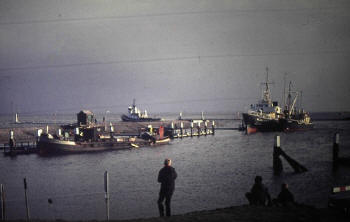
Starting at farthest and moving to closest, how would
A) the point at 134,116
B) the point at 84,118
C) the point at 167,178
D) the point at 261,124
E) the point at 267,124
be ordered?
the point at 134,116
the point at 261,124
the point at 267,124
the point at 84,118
the point at 167,178

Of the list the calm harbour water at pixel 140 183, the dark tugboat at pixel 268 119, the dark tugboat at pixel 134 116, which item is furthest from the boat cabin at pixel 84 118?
the dark tugboat at pixel 134 116

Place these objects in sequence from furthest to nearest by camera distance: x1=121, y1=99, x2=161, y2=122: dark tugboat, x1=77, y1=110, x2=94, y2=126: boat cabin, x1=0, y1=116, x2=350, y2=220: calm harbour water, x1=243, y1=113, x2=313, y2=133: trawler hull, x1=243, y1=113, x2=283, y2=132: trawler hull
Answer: x1=121, y1=99, x2=161, y2=122: dark tugboat
x1=243, y1=113, x2=283, y2=132: trawler hull
x1=243, y1=113, x2=313, y2=133: trawler hull
x1=77, y1=110, x2=94, y2=126: boat cabin
x1=0, y1=116, x2=350, y2=220: calm harbour water

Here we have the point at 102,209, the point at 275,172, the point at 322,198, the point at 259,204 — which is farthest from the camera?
the point at 275,172

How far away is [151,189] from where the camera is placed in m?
26.8

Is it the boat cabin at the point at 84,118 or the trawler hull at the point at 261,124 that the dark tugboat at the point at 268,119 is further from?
the boat cabin at the point at 84,118

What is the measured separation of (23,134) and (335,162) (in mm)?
81509

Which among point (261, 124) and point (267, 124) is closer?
point (267, 124)

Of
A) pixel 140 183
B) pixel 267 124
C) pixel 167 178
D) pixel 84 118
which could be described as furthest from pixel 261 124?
pixel 167 178

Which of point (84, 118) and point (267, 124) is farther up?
point (84, 118)

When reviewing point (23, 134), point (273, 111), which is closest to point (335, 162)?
point (273, 111)

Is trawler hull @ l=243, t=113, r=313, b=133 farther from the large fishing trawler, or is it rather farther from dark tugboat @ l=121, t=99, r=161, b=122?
dark tugboat @ l=121, t=99, r=161, b=122

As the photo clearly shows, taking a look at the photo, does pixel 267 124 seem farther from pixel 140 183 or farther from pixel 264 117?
pixel 140 183

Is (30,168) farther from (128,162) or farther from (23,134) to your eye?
(23,134)

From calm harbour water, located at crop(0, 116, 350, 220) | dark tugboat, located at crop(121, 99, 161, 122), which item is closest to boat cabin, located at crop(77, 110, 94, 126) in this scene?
calm harbour water, located at crop(0, 116, 350, 220)
